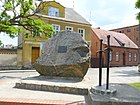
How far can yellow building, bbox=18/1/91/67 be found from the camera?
1008 inches

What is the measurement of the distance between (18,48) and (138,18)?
53.9 ft

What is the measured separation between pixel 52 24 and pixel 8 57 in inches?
300

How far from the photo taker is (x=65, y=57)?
421 inches

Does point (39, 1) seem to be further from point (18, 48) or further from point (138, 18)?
point (138, 18)

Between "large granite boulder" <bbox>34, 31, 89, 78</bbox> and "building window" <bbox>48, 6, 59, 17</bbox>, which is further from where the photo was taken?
"building window" <bbox>48, 6, 59, 17</bbox>

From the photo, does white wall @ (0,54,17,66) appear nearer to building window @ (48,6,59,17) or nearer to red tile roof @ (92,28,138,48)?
building window @ (48,6,59,17)

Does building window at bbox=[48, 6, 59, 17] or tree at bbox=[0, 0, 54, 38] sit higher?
building window at bbox=[48, 6, 59, 17]

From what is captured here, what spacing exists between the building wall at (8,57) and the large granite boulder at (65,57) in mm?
13346

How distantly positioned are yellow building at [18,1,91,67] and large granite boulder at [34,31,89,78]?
38.4ft

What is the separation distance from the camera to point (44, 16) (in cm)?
2714

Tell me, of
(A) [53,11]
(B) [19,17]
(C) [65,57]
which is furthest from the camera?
(A) [53,11]

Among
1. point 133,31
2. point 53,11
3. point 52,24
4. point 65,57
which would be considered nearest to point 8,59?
point 52,24

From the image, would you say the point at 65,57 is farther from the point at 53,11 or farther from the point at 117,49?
the point at 117,49

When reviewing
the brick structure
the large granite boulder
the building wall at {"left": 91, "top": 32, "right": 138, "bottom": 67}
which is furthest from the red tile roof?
the large granite boulder
